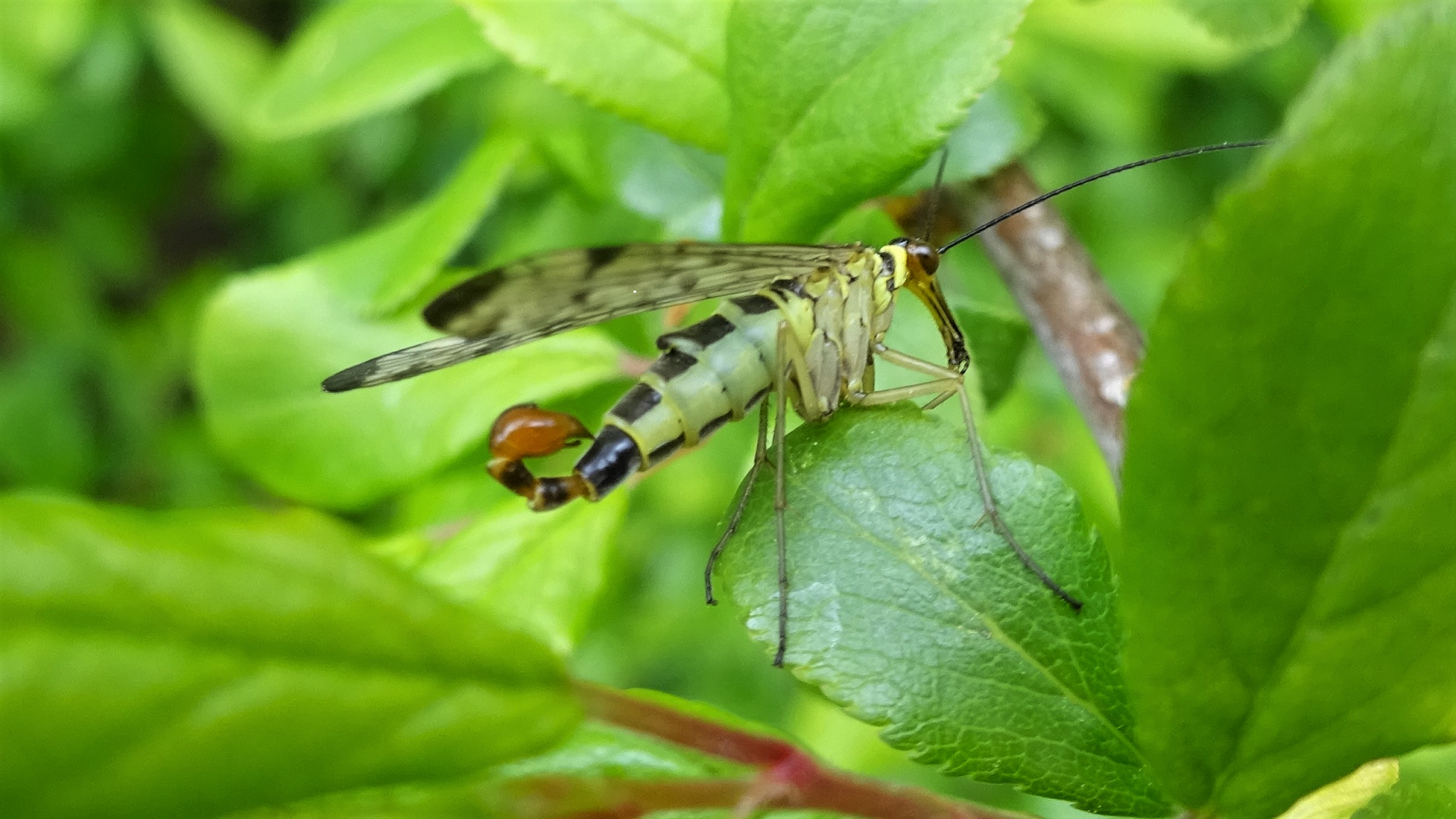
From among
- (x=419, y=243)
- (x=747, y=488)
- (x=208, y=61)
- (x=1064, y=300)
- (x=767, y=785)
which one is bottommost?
(x=767, y=785)

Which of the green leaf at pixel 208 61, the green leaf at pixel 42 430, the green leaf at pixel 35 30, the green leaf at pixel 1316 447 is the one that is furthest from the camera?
the green leaf at pixel 42 430

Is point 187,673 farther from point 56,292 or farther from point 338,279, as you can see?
point 56,292

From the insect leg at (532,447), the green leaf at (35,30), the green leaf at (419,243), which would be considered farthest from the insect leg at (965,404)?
the green leaf at (35,30)

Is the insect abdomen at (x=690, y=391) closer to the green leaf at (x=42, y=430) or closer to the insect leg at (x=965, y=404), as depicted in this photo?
the insect leg at (x=965, y=404)

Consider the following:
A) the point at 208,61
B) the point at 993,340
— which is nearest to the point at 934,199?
the point at 993,340

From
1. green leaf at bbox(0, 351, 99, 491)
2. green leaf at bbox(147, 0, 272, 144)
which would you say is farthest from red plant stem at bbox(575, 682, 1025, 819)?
green leaf at bbox(0, 351, 99, 491)

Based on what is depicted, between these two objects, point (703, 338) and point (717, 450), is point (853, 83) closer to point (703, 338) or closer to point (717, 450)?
point (703, 338)
